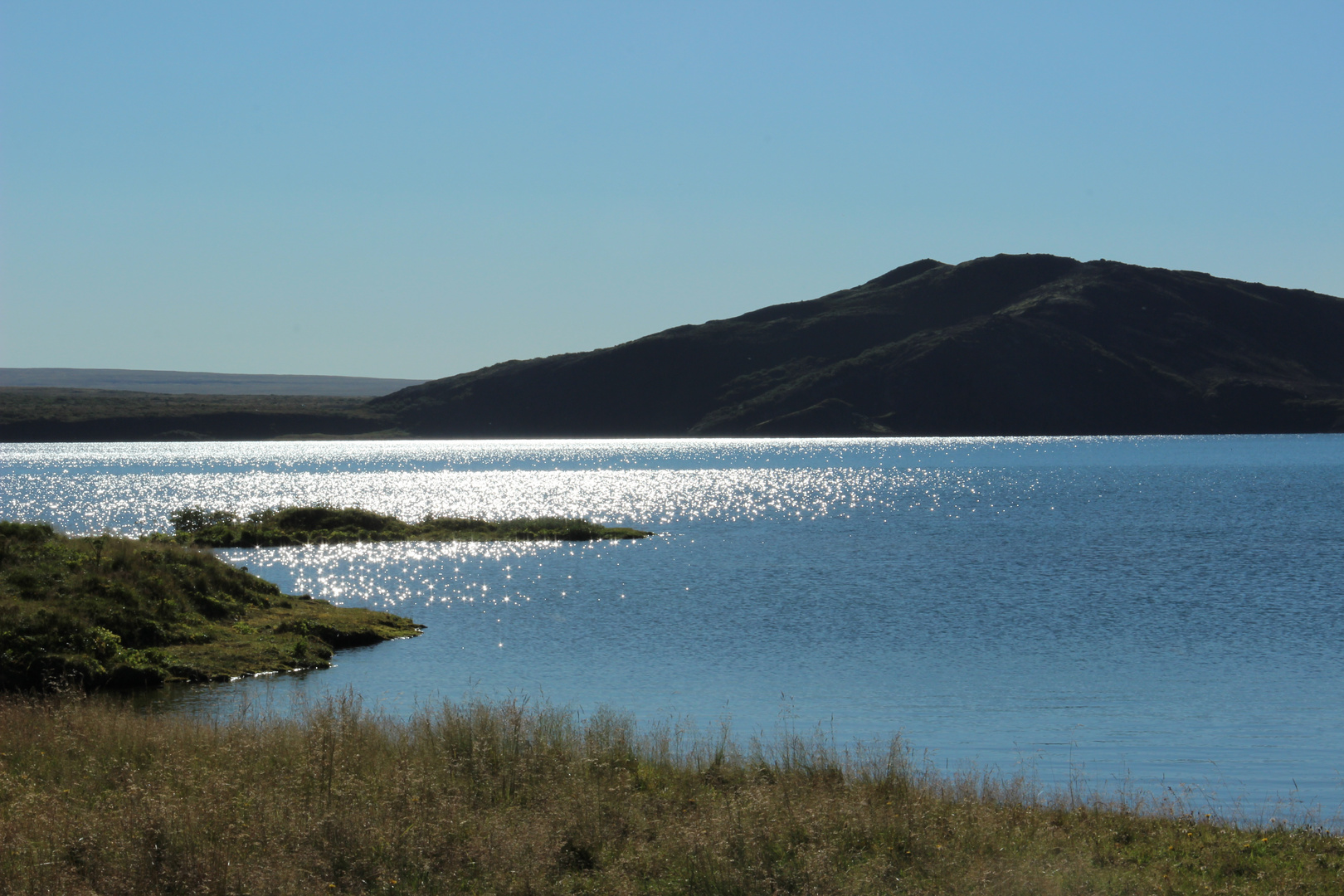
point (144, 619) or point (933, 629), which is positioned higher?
point (144, 619)

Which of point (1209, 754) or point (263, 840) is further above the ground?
point (263, 840)

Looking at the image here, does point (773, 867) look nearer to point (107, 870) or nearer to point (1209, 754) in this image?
point (107, 870)

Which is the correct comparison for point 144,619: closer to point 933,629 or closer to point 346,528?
point 933,629

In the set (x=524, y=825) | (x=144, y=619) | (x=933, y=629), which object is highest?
(x=524, y=825)

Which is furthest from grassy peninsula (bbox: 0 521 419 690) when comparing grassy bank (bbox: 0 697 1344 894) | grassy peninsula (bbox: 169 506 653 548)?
grassy peninsula (bbox: 169 506 653 548)

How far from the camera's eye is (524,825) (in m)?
11.5

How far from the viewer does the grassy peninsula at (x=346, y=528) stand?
6681 cm

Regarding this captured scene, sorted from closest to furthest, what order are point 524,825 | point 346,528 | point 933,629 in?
point 524,825 < point 933,629 < point 346,528

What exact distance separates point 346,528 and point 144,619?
1654 inches

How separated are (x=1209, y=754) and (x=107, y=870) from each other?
58.5ft

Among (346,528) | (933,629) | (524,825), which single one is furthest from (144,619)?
(346,528)

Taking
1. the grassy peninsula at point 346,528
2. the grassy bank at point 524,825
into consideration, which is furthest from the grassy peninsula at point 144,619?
the grassy peninsula at point 346,528

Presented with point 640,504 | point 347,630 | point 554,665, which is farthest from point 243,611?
point 640,504

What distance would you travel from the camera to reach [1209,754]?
2012 cm
